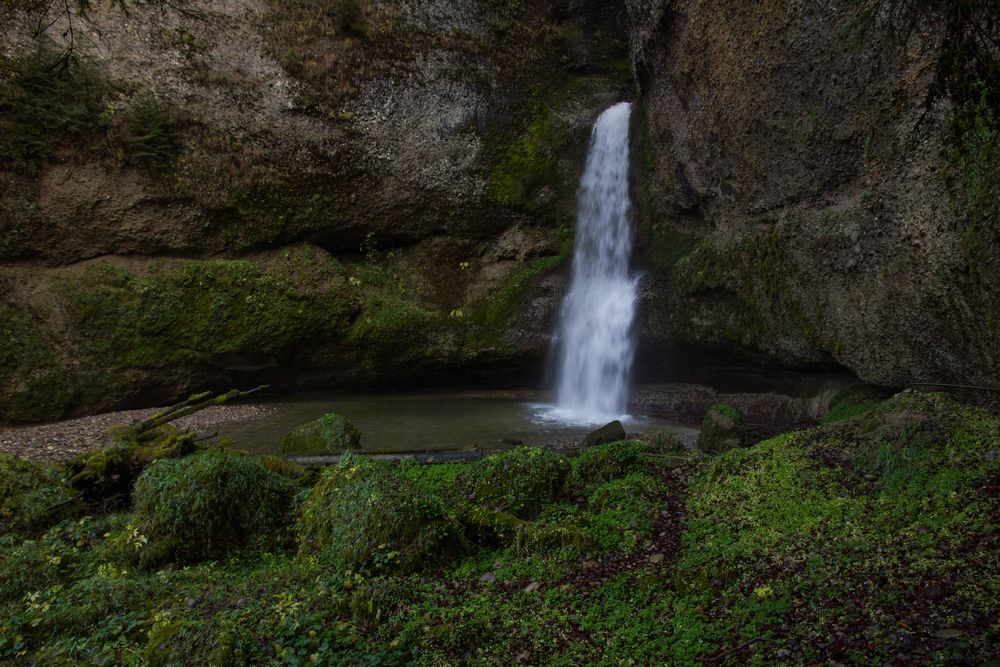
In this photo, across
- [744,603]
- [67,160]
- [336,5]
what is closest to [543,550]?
[744,603]

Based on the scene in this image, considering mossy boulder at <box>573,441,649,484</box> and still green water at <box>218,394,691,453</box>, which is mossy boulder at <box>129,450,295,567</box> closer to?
mossy boulder at <box>573,441,649,484</box>

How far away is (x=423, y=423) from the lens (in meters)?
12.4

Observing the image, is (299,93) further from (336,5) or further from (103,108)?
(103,108)

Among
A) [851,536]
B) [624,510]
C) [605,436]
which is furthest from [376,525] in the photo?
[605,436]

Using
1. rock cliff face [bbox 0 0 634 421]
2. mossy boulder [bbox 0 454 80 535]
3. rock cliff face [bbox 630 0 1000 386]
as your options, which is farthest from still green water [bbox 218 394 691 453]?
mossy boulder [bbox 0 454 80 535]

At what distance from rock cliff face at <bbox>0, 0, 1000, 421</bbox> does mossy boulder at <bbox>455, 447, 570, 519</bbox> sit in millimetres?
4902

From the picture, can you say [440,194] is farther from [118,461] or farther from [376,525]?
[376,525]

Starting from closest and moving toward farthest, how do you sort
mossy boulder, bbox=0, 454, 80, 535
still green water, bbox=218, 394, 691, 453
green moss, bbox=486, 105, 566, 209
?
mossy boulder, bbox=0, 454, 80, 535
still green water, bbox=218, 394, 691, 453
green moss, bbox=486, 105, 566, 209

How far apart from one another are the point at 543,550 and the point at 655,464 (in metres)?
2.62

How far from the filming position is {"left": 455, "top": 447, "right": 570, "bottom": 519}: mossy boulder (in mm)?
5852

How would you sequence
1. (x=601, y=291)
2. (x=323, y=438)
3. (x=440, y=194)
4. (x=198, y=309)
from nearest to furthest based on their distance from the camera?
(x=323, y=438) → (x=198, y=309) → (x=601, y=291) → (x=440, y=194)

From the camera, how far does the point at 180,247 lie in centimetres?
1416

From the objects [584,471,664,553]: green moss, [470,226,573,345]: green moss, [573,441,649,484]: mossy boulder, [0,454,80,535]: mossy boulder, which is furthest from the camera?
[470,226,573,345]: green moss

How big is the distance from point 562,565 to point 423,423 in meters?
8.23
